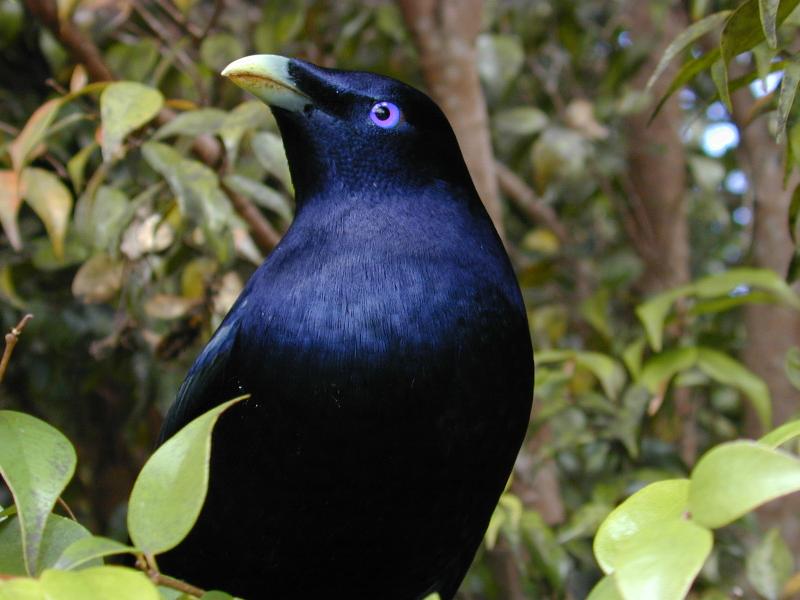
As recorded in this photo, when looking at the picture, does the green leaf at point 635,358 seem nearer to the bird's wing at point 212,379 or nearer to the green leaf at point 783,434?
the bird's wing at point 212,379

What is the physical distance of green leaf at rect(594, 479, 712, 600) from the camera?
766 mm

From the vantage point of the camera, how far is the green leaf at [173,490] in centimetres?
87

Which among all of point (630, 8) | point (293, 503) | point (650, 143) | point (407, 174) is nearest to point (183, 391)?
point (293, 503)

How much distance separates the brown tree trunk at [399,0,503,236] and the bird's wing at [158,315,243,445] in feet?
3.61

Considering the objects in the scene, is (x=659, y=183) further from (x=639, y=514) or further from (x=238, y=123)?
(x=639, y=514)

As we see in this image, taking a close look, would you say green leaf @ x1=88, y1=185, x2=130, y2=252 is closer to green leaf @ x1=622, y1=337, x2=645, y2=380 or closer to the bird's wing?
the bird's wing

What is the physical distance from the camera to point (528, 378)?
1.73 meters

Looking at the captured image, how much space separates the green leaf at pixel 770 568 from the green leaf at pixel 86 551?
159cm

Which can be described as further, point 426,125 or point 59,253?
point 59,253

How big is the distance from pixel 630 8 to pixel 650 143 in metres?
0.48

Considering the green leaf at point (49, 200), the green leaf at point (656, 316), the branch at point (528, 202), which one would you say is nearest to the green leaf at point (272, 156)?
the green leaf at point (49, 200)

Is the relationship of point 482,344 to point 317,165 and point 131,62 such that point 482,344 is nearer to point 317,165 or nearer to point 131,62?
point 317,165

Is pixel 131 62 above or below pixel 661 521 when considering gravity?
above

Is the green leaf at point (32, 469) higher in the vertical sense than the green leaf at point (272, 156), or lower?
lower
